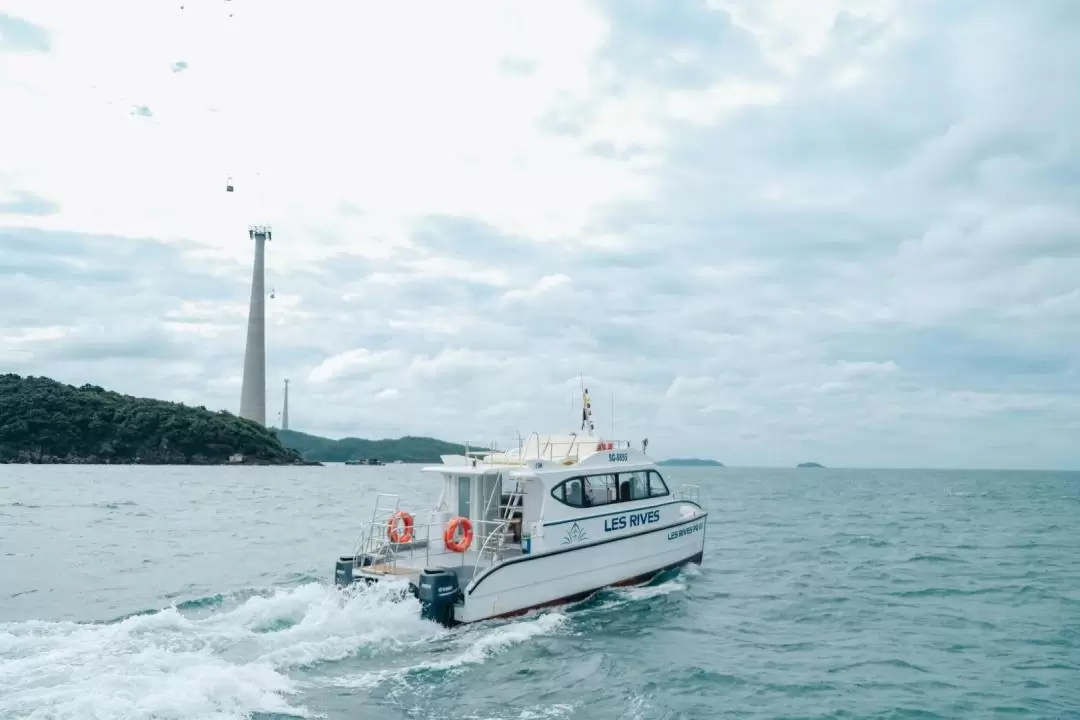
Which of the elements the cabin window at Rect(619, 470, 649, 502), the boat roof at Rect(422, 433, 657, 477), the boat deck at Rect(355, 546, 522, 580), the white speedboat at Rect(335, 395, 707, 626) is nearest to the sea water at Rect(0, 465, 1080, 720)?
the white speedboat at Rect(335, 395, 707, 626)

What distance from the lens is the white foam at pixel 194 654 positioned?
336 inches

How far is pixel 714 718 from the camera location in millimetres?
9648

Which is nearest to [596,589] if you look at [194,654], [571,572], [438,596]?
[571,572]

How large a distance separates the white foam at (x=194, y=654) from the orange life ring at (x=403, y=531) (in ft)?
5.67

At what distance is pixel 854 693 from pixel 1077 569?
1534 centimetres

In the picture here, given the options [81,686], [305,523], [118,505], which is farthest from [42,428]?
[81,686]

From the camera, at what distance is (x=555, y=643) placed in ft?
41.1

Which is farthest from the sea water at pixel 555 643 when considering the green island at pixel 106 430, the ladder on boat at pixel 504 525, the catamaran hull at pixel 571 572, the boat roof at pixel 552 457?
the green island at pixel 106 430

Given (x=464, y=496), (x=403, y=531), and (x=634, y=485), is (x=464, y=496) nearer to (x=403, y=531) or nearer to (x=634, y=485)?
(x=403, y=531)

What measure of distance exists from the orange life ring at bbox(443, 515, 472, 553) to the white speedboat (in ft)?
0.08

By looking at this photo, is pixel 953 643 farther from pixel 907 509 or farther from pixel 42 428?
pixel 42 428

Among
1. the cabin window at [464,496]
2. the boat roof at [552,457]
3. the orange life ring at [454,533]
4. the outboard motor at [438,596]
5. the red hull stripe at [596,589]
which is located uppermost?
the boat roof at [552,457]

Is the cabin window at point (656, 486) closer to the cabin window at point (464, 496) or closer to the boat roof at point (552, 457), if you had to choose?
the boat roof at point (552, 457)

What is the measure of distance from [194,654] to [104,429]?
99.1 meters
